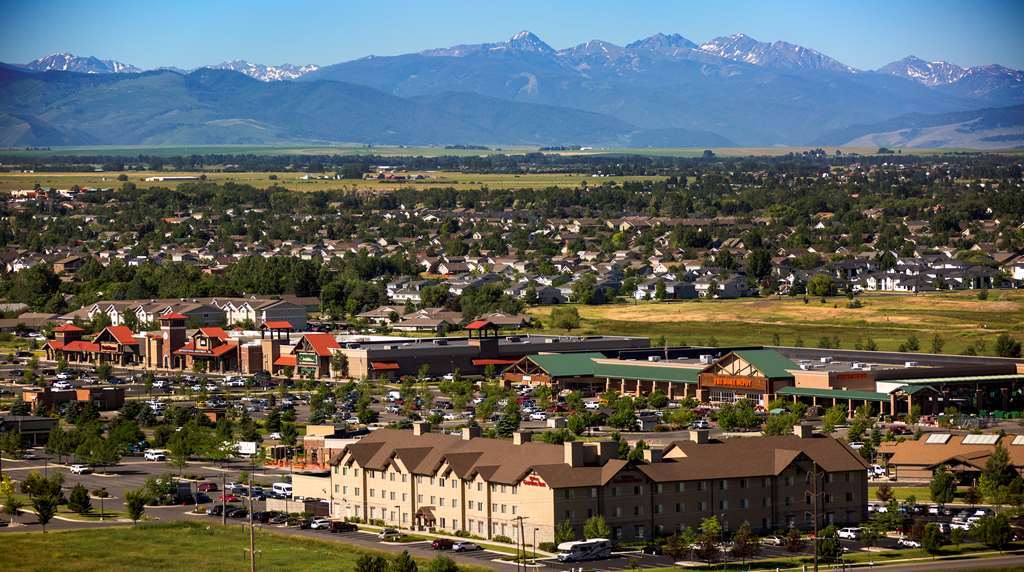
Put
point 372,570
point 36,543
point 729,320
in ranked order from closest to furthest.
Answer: point 372,570, point 36,543, point 729,320

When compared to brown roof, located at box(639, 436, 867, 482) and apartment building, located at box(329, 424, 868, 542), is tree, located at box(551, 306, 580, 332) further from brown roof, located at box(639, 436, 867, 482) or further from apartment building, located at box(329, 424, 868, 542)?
brown roof, located at box(639, 436, 867, 482)

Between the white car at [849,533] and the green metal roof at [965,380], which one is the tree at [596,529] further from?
the green metal roof at [965,380]

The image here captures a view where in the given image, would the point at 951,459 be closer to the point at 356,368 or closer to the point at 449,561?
the point at 449,561

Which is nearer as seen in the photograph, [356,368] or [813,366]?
[813,366]

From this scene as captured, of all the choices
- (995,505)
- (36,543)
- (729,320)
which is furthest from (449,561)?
(729,320)

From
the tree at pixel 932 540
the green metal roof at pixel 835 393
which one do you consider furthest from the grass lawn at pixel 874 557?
the green metal roof at pixel 835 393

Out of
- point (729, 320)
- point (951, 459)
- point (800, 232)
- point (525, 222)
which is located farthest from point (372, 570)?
point (525, 222)

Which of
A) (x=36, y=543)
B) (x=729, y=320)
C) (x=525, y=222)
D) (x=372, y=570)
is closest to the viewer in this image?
(x=372, y=570)

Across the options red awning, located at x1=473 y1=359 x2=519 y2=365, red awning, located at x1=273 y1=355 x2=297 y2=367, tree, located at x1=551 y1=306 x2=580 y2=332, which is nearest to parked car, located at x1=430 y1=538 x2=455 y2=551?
red awning, located at x1=473 y1=359 x2=519 y2=365
